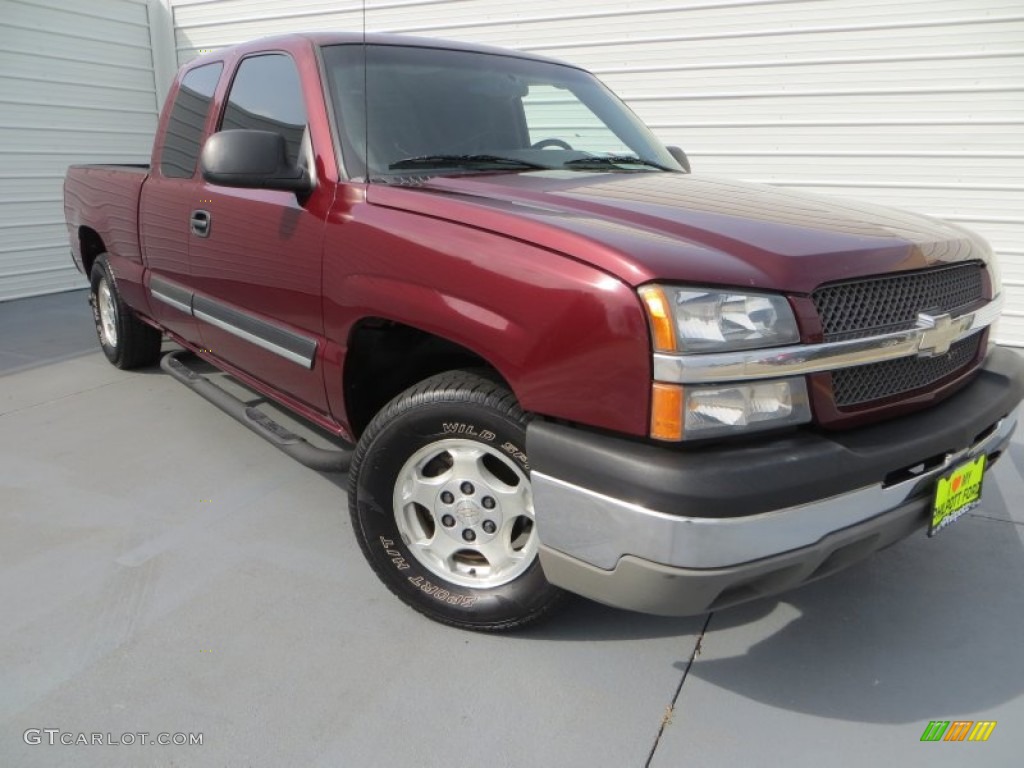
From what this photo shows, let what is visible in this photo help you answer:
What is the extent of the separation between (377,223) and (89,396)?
308 cm

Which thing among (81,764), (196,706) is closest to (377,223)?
(196,706)

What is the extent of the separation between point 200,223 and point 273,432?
0.99 meters

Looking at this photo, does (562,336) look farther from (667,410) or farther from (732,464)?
(732,464)

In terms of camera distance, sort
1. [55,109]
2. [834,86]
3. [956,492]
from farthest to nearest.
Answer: [55,109] → [834,86] → [956,492]

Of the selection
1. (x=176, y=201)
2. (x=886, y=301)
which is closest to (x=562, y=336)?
(x=886, y=301)

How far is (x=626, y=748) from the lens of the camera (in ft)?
6.37

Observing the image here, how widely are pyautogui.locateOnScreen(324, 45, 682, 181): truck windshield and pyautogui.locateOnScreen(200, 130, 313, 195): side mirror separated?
8.3 inches

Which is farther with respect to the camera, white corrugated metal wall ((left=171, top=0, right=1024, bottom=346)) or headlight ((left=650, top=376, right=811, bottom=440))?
white corrugated metal wall ((left=171, top=0, right=1024, bottom=346))

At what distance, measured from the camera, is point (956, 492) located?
6.82 ft

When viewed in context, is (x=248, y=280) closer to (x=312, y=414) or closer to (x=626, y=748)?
(x=312, y=414)

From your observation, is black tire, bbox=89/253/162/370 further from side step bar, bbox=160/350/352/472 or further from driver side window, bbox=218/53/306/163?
driver side window, bbox=218/53/306/163

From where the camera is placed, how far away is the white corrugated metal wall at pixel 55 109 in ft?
25.3

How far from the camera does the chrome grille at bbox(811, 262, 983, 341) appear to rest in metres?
1.83

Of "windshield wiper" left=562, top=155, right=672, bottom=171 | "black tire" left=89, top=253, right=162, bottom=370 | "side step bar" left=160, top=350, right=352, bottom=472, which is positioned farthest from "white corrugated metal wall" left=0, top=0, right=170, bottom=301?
"windshield wiper" left=562, top=155, right=672, bottom=171
